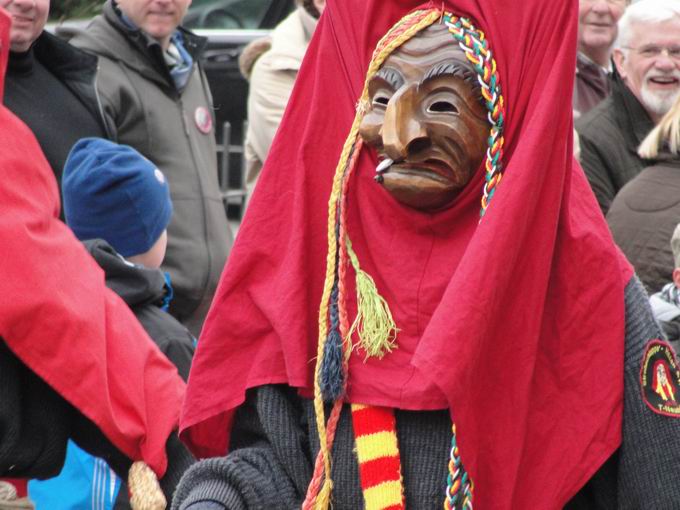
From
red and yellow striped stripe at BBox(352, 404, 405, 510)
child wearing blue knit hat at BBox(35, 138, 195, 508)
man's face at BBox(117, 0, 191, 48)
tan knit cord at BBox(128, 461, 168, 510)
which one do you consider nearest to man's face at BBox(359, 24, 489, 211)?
red and yellow striped stripe at BBox(352, 404, 405, 510)

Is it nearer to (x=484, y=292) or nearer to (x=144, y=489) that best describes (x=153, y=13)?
(x=144, y=489)

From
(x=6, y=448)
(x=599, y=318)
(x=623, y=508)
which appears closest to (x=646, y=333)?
(x=599, y=318)

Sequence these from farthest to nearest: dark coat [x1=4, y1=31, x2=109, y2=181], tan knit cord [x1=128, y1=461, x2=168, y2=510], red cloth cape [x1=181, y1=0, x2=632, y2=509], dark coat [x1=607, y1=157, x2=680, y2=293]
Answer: dark coat [x1=4, y1=31, x2=109, y2=181] < dark coat [x1=607, y1=157, x2=680, y2=293] < tan knit cord [x1=128, y1=461, x2=168, y2=510] < red cloth cape [x1=181, y1=0, x2=632, y2=509]

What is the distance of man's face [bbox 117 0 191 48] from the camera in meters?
5.72

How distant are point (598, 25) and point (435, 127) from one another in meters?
3.97

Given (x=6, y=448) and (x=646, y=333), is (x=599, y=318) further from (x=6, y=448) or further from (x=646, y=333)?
(x=6, y=448)

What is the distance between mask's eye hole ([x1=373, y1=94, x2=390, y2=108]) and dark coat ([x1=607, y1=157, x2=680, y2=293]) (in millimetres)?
1942

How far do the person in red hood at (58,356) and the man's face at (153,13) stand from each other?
2.31 m

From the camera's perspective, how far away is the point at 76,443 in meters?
3.56

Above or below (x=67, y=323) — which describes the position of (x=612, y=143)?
below

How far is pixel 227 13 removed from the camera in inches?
383

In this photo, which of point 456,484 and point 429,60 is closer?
point 456,484

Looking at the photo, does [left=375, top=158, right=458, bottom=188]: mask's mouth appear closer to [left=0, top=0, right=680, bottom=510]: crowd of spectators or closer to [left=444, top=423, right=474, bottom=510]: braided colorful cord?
[left=444, top=423, right=474, bottom=510]: braided colorful cord

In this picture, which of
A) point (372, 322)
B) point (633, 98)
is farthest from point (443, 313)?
point (633, 98)
